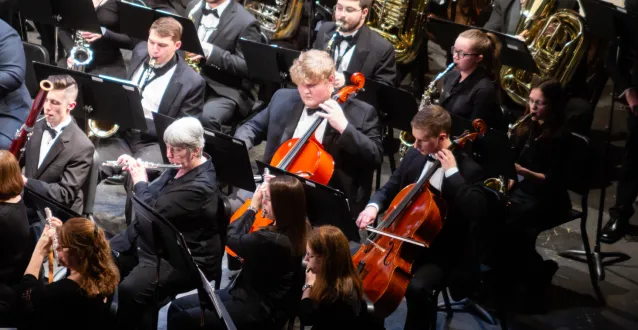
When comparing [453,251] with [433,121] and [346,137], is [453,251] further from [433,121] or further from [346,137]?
[346,137]

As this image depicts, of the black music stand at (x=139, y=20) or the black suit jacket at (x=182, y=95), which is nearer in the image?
the black suit jacket at (x=182, y=95)

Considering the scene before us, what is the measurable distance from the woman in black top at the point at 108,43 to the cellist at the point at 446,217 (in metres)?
2.95

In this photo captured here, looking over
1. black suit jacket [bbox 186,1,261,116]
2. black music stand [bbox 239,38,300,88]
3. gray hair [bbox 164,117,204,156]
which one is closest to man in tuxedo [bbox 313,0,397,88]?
black music stand [bbox 239,38,300,88]

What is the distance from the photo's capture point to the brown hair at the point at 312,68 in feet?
16.9

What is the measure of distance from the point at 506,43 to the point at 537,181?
1.13 m

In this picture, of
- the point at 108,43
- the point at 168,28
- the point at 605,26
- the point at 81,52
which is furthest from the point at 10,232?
the point at 605,26

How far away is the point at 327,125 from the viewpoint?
17.5 feet

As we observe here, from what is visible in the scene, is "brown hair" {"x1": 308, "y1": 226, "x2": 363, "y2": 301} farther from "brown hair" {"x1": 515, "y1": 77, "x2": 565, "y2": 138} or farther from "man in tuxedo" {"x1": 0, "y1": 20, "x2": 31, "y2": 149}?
"man in tuxedo" {"x1": 0, "y1": 20, "x2": 31, "y2": 149}

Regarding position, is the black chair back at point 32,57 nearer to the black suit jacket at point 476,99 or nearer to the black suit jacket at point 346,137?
the black suit jacket at point 346,137

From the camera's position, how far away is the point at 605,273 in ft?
19.1

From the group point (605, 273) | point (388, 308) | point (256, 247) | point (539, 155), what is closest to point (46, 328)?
point (256, 247)

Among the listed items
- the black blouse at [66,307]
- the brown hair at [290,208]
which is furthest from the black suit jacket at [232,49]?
the black blouse at [66,307]

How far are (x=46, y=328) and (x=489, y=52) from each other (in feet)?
11.2

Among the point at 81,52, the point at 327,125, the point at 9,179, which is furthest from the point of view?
the point at 81,52
